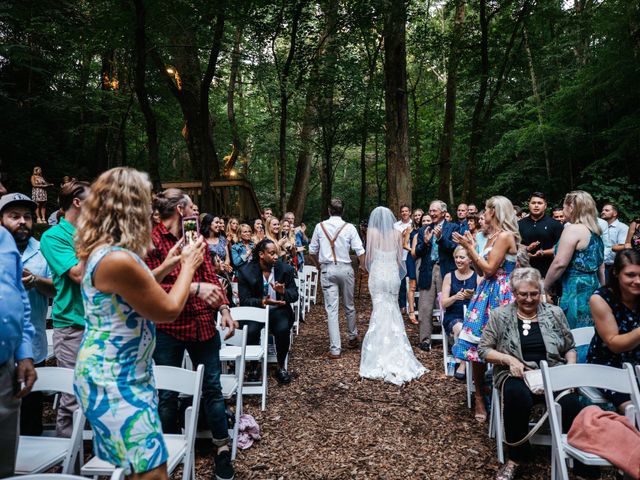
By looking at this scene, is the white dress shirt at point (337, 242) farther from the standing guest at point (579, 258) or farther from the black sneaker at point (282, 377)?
the standing guest at point (579, 258)

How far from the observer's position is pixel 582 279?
425 centimetres

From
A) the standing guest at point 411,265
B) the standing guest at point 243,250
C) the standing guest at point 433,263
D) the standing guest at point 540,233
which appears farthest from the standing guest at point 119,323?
the standing guest at point 411,265

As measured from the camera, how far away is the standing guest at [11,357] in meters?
2.05

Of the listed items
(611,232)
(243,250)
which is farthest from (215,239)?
(611,232)

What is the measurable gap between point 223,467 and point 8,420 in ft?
5.10

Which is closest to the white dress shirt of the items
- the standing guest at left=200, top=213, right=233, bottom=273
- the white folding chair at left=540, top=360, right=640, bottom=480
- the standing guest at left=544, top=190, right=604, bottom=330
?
the standing guest at left=200, top=213, right=233, bottom=273

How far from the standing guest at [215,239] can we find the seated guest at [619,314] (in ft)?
16.0

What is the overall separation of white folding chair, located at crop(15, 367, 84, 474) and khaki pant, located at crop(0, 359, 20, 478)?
252 mm

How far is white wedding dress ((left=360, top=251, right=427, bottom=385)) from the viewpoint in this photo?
5.29 metres

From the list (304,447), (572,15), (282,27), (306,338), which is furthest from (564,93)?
(304,447)

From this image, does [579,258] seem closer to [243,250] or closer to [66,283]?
[66,283]

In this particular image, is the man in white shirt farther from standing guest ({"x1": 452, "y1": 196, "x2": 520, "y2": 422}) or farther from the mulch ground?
standing guest ({"x1": 452, "y1": 196, "x2": 520, "y2": 422})

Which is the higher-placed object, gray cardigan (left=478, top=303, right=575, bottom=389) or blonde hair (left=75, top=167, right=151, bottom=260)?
blonde hair (left=75, top=167, right=151, bottom=260)

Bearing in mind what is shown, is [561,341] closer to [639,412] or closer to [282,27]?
[639,412]
